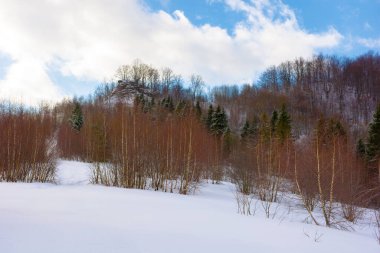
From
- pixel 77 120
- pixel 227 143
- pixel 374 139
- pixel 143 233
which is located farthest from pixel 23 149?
pixel 77 120

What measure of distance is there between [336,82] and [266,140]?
7807cm

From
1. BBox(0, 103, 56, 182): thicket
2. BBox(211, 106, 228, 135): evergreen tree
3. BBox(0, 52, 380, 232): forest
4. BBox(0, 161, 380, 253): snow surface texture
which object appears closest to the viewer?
BBox(0, 161, 380, 253): snow surface texture

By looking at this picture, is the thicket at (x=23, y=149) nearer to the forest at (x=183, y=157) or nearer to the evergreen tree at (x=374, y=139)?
the forest at (x=183, y=157)

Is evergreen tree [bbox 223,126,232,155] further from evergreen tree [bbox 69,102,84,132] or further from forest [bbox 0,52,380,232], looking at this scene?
evergreen tree [bbox 69,102,84,132]

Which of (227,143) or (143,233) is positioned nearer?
(143,233)

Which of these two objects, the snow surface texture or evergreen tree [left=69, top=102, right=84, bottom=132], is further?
evergreen tree [left=69, top=102, right=84, bottom=132]

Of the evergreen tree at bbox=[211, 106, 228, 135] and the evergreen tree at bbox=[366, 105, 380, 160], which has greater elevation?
the evergreen tree at bbox=[211, 106, 228, 135]

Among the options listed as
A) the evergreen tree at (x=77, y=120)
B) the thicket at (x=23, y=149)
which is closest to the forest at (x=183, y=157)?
the thicket at (x=23, y=149)

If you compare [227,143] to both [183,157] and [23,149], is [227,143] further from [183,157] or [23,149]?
[23,149]

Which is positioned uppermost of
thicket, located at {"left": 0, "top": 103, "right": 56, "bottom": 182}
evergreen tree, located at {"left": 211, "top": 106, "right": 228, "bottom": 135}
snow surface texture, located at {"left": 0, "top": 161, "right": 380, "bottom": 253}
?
evergreen tree, located at {"left": 211, "top": 106, "right": 228, "bottom": 135}

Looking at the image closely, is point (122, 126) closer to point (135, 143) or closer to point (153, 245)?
point (135, 143)

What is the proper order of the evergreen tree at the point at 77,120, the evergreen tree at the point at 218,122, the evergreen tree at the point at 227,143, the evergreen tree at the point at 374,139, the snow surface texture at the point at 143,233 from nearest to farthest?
the snow surface texture at the point at 143,233
the evergreen tree at the point at 374,139
the evergreen tree at the point at 227,143
the evergreen tree at the point at 218,122
the evergreen tree at the point at 77,120

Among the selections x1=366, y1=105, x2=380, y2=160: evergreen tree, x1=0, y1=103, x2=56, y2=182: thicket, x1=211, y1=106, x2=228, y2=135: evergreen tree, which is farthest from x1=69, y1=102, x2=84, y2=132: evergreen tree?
x1=366, y1=105, x2=380, y2=160: evergreen tree

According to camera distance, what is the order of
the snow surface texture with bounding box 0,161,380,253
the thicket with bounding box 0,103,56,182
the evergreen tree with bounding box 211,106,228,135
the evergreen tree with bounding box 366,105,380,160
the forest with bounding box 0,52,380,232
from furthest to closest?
1. the evergreen tree with bounding box 211,106,228,135
2. the evergreen tree with bounding box 366,105,380,160
3. the thicket with bounding box 0,103,56,182
4. the forest with bounding box 0,52,380,232
5. the snow surface texture with bounding box 0,161,380,253
